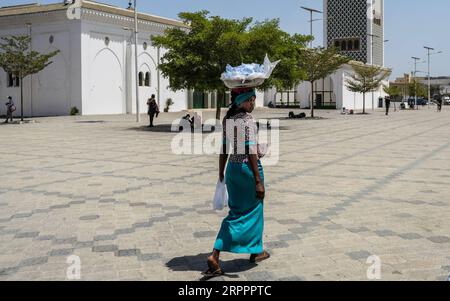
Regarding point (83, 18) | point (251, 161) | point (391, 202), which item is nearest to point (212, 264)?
point (251, 161)

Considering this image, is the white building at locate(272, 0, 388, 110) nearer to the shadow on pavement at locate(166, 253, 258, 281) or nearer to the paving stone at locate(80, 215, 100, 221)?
the paving stone at locate(80, 215, 100, 221)

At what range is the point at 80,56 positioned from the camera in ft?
105

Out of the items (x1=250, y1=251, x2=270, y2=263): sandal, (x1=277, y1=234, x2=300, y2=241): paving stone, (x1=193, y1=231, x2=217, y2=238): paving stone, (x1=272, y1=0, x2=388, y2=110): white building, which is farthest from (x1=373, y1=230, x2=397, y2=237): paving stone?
(x1=272, y1=0, x2=388, y2=110): white building

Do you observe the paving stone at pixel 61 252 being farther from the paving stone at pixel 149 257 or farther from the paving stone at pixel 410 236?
the paving stone at pixel 410 236

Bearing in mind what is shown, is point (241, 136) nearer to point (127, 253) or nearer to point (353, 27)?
point (127, 253)

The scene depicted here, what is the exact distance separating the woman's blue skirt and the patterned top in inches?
3.3

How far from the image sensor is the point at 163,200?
707 centimetres

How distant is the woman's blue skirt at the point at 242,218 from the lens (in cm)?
420

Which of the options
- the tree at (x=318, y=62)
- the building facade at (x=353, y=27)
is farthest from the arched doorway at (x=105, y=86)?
the building facade at (x=353, y=27)

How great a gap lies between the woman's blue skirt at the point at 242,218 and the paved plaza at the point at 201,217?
24cm

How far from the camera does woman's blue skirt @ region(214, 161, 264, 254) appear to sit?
420 centimetres

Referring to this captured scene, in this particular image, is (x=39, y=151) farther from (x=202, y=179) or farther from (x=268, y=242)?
(x=268, y=242)
